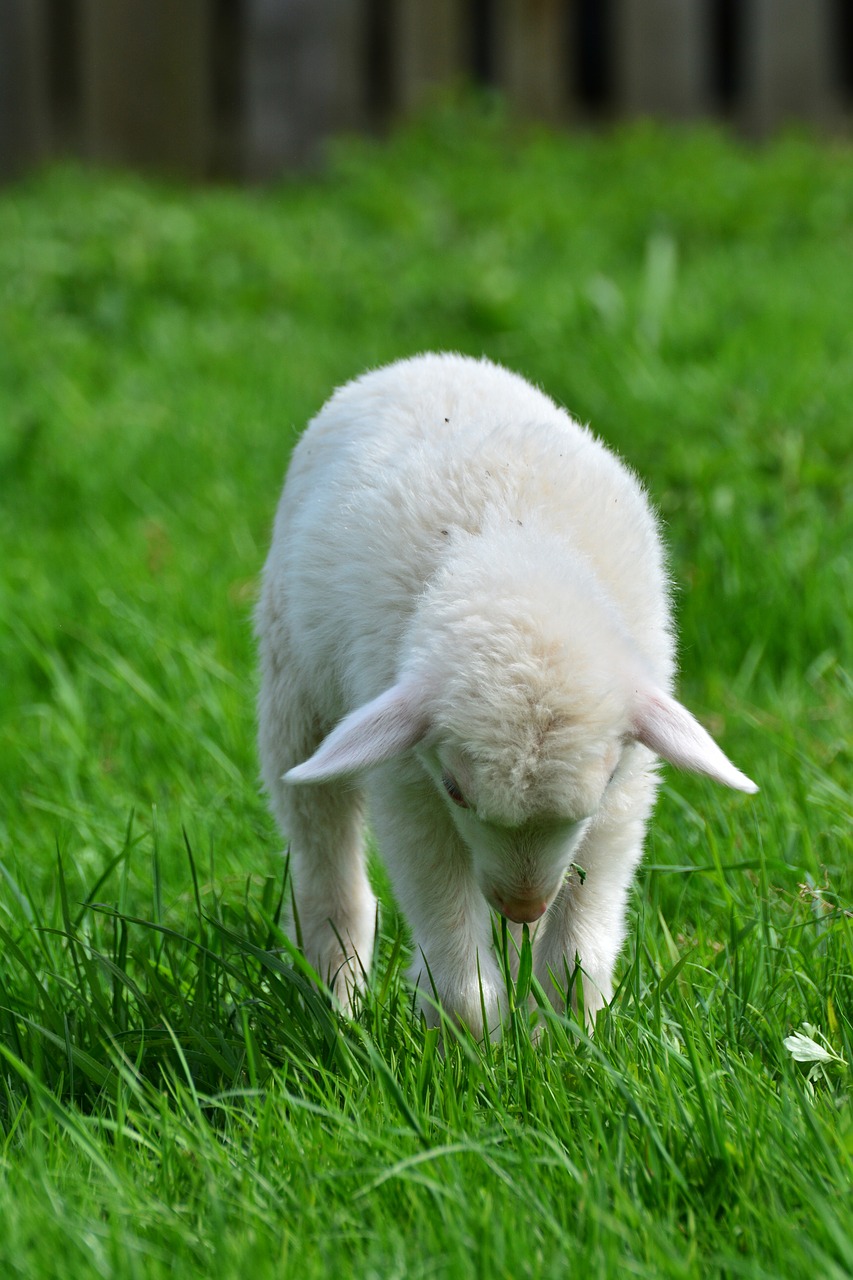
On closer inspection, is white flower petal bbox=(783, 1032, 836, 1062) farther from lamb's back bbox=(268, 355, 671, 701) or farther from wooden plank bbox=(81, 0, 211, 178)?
wooden plank bbox=(81, 0, 211, 178)

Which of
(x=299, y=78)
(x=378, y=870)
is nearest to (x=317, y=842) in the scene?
(x=378, y=870)

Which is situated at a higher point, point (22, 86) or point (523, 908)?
point (22, 86)

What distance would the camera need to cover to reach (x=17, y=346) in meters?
6.61

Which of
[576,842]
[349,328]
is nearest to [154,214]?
[349,328]

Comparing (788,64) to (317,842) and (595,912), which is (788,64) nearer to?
(317,842)

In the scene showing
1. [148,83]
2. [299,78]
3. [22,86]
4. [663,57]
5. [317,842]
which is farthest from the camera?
[22,86]

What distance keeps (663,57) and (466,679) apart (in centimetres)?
957

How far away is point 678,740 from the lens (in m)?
2.11

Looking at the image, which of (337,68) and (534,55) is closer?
(337,68)

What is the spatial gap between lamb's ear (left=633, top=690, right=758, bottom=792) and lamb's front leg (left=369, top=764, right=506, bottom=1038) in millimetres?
406

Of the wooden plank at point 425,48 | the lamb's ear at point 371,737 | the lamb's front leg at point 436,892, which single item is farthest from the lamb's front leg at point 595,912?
the wooden plank at point 425,48

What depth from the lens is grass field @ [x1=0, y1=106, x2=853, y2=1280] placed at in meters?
1.87

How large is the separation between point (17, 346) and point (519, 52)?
5636 millimetres

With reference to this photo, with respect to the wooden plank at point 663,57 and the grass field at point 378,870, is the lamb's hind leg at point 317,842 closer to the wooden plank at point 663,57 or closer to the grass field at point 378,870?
the grass field at point 378,870
